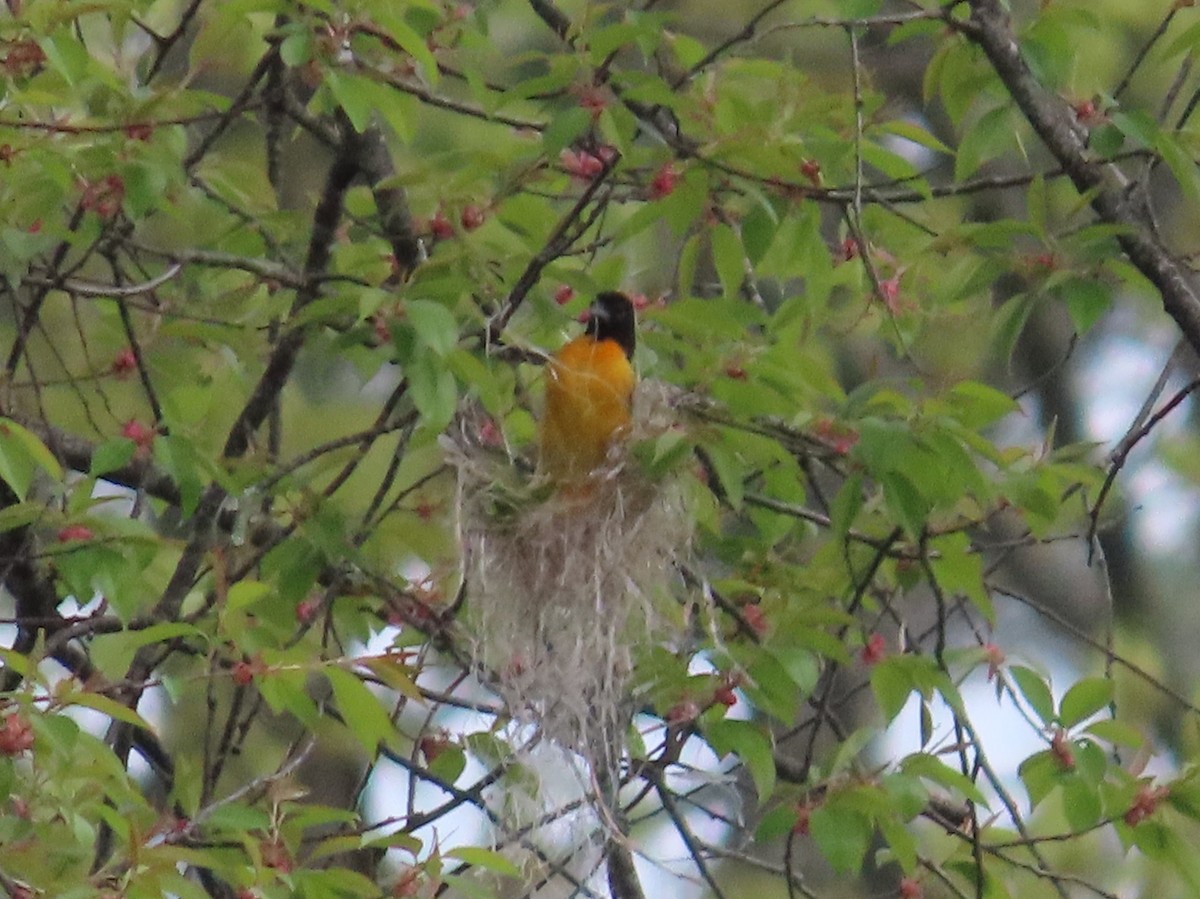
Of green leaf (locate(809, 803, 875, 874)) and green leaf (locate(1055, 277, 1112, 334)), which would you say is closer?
green leaf (locate(1055, 277, 1112, 334))

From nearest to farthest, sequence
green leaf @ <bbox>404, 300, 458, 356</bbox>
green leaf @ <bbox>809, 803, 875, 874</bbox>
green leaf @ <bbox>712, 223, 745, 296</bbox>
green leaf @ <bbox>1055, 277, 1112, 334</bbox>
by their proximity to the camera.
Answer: green leaf @ <bbox>404, 300, 458, 356</bbox> < green leaf @ <bbox>1055, 277, 1112, 334</bbox> < green leaf @ <bbox>809, 803, 875, 874</bbox> < green leaf @ <bbox>712, 223, 745, 296</bbox>

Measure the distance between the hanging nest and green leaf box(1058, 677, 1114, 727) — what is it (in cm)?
68

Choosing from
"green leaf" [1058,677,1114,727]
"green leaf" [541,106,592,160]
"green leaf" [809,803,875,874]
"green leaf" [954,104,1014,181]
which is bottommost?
"green leaf" [809,803,875,874]

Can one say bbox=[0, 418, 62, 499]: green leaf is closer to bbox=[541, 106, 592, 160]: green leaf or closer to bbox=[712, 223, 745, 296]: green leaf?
bbox=[541, 106, 592, 160]: green leaf

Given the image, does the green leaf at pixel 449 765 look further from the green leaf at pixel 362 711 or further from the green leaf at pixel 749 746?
the green leaf at pixel 362 711

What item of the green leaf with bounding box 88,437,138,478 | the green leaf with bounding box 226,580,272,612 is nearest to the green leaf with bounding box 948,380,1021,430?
the green leaf with bounding box 226,580,272,612

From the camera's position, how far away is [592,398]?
127 inches

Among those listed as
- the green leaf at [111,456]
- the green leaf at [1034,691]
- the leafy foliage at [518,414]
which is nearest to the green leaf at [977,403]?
the leafy foliage at [518,414]

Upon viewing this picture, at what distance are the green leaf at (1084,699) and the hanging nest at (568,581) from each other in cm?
68

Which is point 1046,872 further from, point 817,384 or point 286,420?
point 286,420

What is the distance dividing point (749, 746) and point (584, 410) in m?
0.68

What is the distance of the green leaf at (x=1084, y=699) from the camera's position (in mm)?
2885

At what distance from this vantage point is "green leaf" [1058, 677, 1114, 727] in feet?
9.46

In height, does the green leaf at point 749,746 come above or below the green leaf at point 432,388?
below
